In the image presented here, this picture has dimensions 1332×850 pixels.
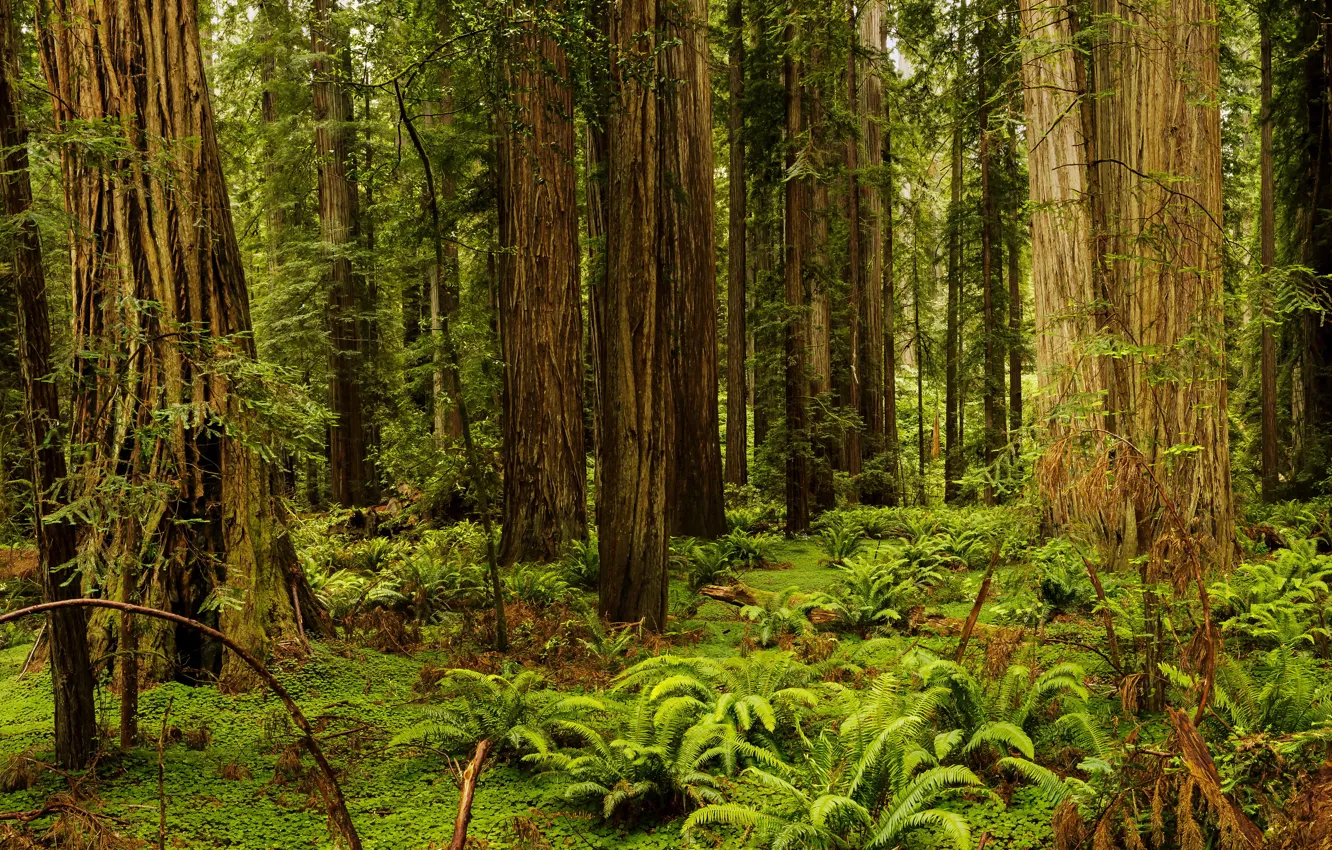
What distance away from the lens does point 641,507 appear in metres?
6.54

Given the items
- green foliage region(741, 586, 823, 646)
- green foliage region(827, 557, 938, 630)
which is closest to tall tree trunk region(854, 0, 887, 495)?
green foliage region(827, 557, 938, 630)

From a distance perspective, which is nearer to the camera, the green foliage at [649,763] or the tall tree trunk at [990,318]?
the green foliage at [649,763]

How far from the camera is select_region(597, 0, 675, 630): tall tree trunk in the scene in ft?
21.0

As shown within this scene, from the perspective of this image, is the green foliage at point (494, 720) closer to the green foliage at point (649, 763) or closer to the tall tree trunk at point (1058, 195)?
the green foliage at point (649, 763)

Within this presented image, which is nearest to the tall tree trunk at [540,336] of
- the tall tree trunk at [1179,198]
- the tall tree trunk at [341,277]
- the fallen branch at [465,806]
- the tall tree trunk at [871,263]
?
the tall tree trunk at [1179,198]

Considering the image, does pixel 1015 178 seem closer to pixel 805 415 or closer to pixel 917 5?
pixel 917 5

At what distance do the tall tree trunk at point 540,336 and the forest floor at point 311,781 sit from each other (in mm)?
3447

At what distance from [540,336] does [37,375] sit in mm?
5988

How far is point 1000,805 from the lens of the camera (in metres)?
3.64

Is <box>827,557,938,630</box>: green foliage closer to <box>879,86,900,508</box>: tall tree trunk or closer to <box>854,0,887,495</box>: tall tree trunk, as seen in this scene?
<box>854,0,887,495</box>: tall tree trunk

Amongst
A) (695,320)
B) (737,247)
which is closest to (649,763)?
(695,320)

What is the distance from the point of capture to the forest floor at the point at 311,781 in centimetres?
355

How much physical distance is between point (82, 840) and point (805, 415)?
952cm

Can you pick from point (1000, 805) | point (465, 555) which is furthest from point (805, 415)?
point (1000, 805)
